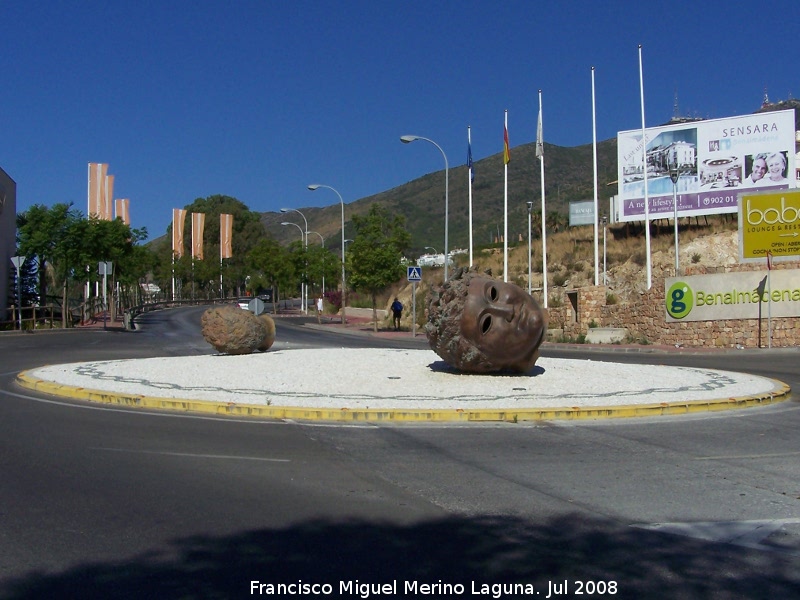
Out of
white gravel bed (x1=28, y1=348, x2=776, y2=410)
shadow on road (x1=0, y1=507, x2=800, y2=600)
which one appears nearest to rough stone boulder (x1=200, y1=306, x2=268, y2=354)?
white gravel bed (x1=28, y1=348, x2=776, y2=410)

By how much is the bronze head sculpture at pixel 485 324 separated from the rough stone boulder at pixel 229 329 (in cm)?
680

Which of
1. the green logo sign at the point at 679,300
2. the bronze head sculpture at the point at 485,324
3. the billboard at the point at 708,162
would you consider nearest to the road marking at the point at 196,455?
the bronze head sculpture at the point at 485,324

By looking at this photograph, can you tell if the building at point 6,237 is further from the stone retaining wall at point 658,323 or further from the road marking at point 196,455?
the road marking at point 196,455

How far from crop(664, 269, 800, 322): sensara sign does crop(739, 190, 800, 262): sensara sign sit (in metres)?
1.75

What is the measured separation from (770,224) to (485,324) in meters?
18.5

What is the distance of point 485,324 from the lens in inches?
585

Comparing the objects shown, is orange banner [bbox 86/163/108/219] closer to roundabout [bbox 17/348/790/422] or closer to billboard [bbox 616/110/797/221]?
billboard [bbox 616/110/797/221]

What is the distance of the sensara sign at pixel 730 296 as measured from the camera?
27.3 metres

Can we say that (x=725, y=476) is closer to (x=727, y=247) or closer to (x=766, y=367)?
(x=766, y=367)

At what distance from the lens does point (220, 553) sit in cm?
543

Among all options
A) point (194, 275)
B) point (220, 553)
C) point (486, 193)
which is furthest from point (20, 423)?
point (486, 193)

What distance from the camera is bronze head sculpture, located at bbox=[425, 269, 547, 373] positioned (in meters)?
14.7

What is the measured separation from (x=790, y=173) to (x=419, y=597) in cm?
4766

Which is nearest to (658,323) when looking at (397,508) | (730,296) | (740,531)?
(730,296)
